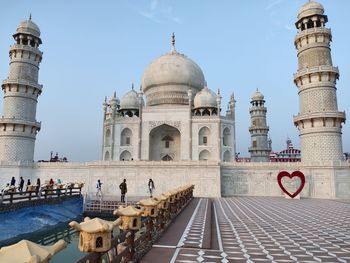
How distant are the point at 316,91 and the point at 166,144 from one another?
16.4 metres

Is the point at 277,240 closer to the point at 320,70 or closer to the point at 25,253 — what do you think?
the point at 25,253

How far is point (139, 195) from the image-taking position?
71.4 ft

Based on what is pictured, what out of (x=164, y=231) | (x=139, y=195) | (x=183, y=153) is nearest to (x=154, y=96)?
(x=183, y=153)

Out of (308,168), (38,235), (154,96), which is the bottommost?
(38,235)

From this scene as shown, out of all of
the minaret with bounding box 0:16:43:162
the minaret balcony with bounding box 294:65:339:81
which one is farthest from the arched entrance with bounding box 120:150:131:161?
the minaret balcony with bounding box 294:65:339:81

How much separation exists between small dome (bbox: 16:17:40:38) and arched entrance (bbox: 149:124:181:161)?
16332 millimetres

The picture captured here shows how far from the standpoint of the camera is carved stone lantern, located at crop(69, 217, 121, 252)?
347cm

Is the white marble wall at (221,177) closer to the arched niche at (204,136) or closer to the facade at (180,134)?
the facade at (180,134)

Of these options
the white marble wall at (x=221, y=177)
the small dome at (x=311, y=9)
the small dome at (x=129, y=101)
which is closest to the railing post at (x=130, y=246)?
the white marble wall at (x=221, y=177)

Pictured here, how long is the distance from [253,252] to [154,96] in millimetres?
30279

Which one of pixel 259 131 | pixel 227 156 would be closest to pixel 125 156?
pixel 227 156

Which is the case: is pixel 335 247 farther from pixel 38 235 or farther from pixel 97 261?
pixel 38 235

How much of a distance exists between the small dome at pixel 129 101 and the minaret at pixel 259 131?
1791 centimetres

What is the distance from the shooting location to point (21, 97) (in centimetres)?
2708
